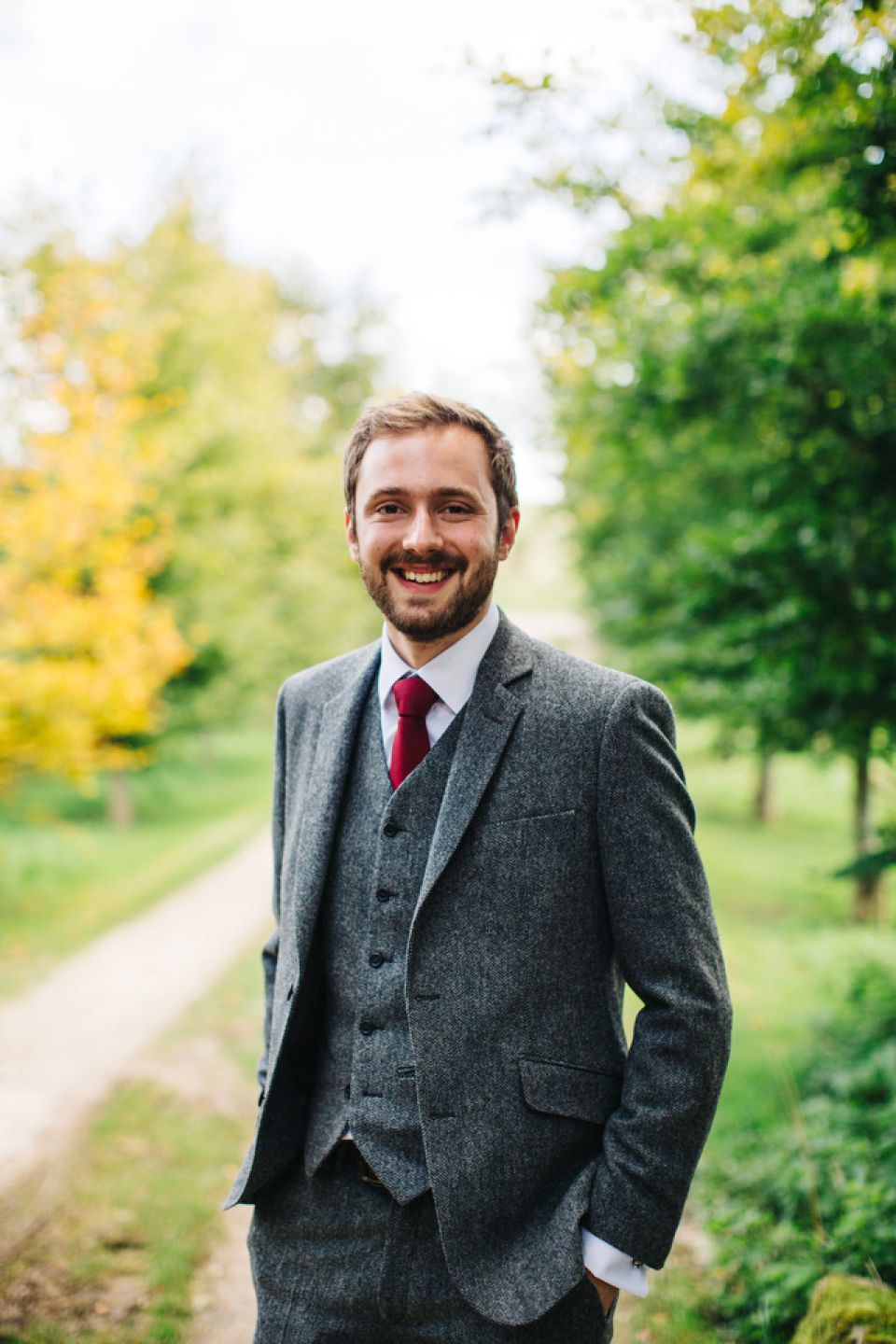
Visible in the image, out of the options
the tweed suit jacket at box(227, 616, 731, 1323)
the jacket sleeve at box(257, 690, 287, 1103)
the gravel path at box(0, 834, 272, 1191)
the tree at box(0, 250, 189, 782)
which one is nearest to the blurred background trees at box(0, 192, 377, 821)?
the tree at box(0, 250, 189, 782)

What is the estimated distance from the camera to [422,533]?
1.79m

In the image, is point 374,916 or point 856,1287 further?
point 856,1287

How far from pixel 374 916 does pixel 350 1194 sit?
0.59 m

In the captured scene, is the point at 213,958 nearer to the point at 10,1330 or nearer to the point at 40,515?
the point at 40,515

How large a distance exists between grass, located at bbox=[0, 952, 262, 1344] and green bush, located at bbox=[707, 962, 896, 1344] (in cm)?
202

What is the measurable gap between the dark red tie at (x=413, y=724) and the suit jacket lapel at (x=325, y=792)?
15cm

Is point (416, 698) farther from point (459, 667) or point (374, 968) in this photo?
point (374, 968)

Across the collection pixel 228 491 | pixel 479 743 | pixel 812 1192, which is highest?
pixel 228 491

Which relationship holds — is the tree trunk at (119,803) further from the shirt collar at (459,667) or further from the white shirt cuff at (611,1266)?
the white shirt cuff at (611,1266)

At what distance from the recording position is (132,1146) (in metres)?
4.29

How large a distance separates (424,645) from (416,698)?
12 cm

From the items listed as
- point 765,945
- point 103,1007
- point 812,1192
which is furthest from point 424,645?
point 765,945

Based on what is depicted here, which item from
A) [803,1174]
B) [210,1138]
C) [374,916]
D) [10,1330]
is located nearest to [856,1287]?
[803,1174]

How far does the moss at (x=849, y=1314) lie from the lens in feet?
6.88
